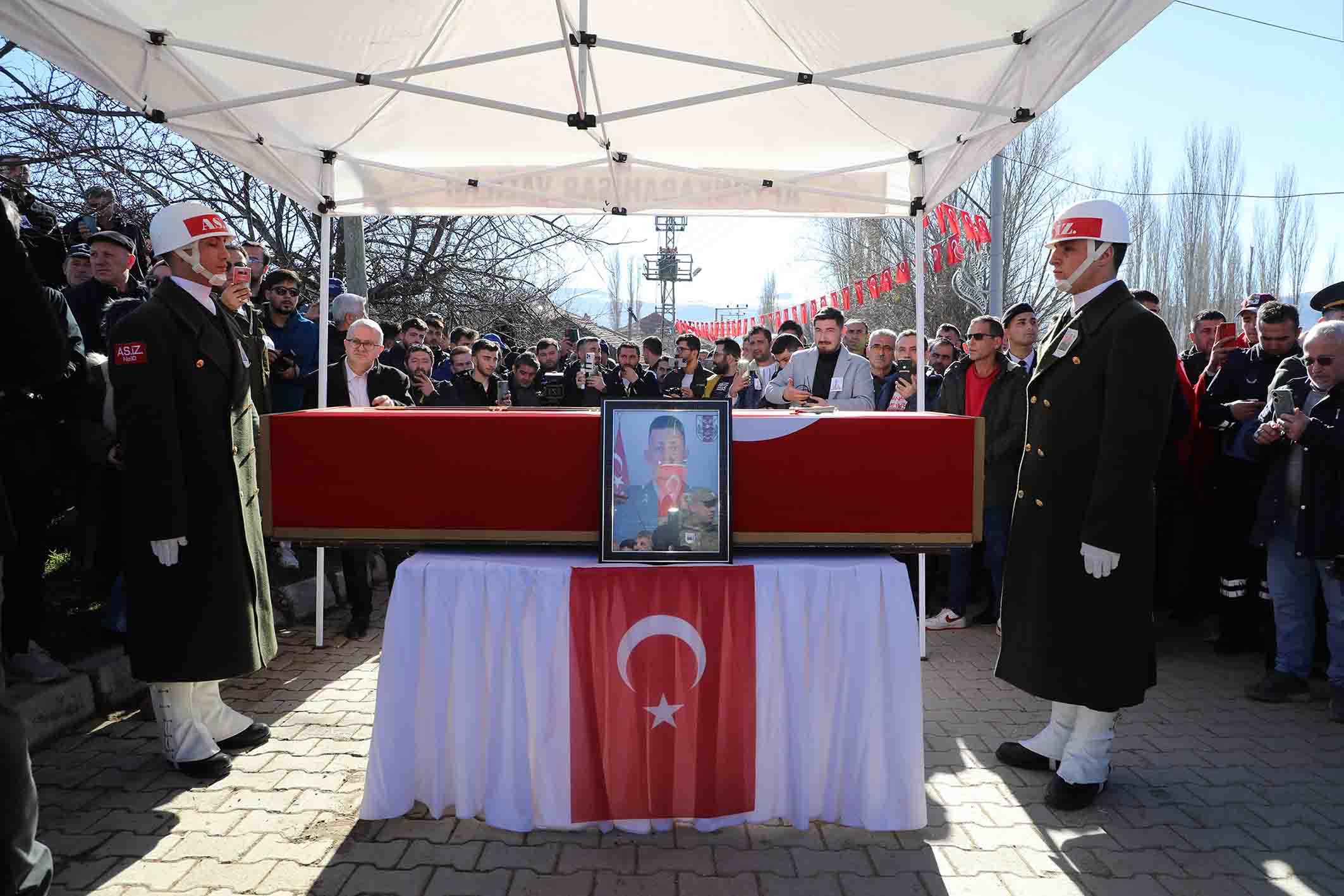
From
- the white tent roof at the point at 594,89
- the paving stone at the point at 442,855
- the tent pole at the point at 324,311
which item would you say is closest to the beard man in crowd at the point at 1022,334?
the white tent roof at the point at 594,89

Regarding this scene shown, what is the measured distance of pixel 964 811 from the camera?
3209 millimetres

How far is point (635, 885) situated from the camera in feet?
8.77

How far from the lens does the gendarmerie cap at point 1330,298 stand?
15.7ft

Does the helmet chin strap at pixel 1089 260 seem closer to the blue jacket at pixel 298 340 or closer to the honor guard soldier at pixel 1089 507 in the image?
the honor guard soldier at pixel 1089 507

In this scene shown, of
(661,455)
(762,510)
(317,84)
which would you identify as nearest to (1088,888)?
(762,510)

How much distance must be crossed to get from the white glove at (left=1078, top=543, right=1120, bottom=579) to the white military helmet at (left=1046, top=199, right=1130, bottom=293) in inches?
40.0

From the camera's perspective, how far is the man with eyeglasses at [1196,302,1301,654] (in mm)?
5031

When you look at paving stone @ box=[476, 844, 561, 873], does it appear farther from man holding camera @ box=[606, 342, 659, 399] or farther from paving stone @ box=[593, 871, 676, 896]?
man holding camera @ box=[606, 342, 659, 399]

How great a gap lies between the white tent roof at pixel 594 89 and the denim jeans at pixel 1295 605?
2.65 metres

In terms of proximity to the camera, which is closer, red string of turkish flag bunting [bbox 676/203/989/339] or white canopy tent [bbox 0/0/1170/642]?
white canopy tent [bbox 0/0/1170/642]

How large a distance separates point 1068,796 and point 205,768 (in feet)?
11.1

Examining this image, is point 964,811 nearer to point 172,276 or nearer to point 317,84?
point 172,276

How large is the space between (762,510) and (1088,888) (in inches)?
61.3

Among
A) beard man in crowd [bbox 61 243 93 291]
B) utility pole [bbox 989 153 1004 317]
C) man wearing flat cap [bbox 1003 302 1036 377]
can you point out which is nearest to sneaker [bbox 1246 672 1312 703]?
man wearing flat cap [bbox 1003 302 1036 377]
